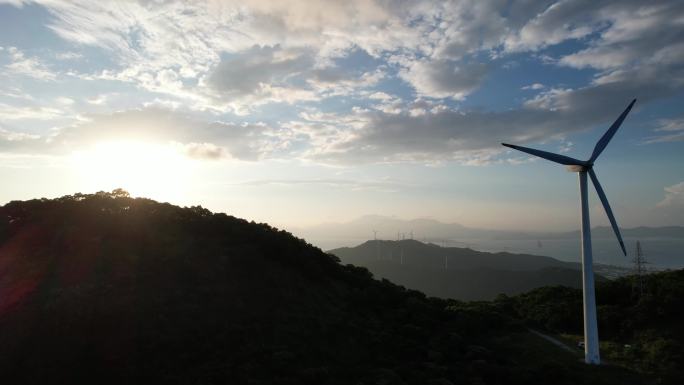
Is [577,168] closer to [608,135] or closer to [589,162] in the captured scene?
[589,162]

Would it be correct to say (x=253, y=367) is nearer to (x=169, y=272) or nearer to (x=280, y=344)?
(x=280, y=344)

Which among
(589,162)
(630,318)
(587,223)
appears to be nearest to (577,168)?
(589,162)

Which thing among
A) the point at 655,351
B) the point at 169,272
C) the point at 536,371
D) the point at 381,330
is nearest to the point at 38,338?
the point at 169,272

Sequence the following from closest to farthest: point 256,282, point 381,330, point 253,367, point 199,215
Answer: point 253,367 → point 381,330 → point 256,282 → point 199,215

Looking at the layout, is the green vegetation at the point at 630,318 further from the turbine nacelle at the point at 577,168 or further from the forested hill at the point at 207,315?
the turbine nacelle at the point at 577,168

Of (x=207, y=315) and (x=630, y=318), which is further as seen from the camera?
(x=630, y=318)

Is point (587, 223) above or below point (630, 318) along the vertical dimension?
above

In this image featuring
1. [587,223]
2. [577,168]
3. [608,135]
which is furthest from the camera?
[608,135]
